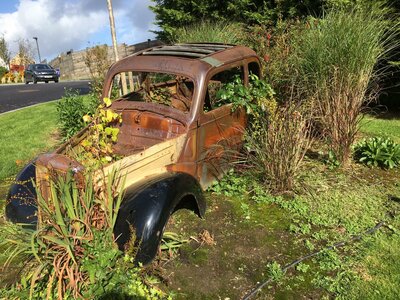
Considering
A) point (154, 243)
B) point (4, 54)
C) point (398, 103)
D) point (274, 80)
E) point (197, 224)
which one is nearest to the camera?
point (154, 243)

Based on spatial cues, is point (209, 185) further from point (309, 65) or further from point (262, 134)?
point (309, 65)

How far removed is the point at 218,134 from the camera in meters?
4.33

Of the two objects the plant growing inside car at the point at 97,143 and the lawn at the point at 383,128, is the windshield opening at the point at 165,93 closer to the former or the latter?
the plant growing inside car at the point at 97,143

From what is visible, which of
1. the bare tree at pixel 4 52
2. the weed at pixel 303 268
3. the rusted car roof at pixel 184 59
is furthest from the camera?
the bare tree at pixel 4 52

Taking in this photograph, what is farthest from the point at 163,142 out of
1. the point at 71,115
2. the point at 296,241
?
the point at 71,115

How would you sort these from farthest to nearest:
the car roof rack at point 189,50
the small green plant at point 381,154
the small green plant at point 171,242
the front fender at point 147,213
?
the small green plant at point 381,154, the car roof rack at point 189,50, the small green plant at point 171,242, the front fender at point 147,213

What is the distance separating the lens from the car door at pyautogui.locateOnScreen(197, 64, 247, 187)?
4078mm

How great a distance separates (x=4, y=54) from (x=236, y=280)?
53193 millimetres

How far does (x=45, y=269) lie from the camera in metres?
2.68

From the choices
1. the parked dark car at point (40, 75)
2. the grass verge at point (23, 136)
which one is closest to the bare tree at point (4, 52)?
the parked dark car at point (40, 75)

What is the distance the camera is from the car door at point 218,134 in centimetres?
408

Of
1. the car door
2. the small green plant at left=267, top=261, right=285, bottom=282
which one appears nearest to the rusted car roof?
the car door

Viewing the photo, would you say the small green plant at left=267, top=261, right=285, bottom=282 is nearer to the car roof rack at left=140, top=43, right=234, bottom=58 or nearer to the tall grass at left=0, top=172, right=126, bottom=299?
the tall grass at left=0, top=172, right=126, bottom=299

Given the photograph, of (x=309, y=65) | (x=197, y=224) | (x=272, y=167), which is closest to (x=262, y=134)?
(x=272, y=167)
